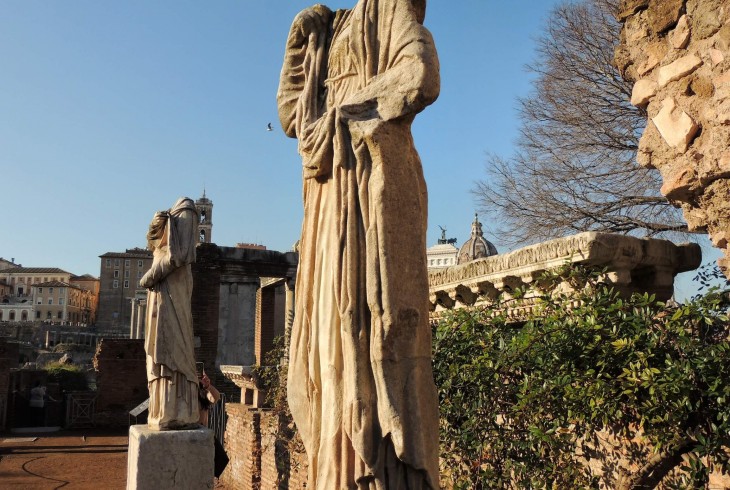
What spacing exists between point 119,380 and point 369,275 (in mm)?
20619

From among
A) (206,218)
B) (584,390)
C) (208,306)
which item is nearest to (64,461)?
(208,306)

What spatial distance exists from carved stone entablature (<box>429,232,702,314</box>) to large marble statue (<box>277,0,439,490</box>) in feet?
8.22

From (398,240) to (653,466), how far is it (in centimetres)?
247

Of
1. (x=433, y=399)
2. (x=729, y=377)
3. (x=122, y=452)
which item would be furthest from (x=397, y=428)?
(x=122, y=452)

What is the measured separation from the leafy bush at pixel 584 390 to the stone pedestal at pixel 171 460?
387cm

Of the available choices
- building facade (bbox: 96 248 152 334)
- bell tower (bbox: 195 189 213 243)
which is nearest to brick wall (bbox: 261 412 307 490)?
bell tower (bbox: 195 189 213 243)

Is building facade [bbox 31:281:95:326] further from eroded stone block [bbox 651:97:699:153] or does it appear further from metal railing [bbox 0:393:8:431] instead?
eroded stone block [bbox 651:97:699:153]

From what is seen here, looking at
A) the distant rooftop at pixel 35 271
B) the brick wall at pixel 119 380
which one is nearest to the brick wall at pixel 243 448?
the brick wall at pixel 119 380

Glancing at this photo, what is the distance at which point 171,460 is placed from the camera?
7.89 meters

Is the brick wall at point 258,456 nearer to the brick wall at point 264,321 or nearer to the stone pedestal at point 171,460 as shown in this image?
the stone pedestal at point 171,460

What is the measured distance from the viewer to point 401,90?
2.71m

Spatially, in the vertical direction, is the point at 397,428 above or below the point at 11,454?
above

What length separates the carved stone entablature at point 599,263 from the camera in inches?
194

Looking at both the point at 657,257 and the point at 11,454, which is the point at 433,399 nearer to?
the point at 657,257
